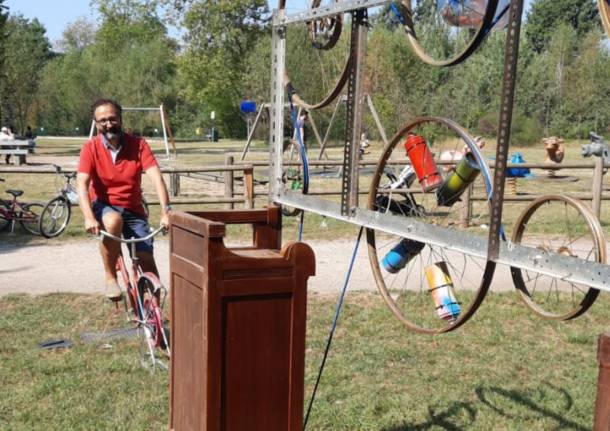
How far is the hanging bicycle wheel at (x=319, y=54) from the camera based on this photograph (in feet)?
11.7

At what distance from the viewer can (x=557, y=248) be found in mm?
2895

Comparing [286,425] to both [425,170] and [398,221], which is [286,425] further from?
[425,170]

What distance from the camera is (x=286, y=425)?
3027mm

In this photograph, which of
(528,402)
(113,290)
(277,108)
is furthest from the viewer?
(113,290)

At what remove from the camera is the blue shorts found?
5.55m

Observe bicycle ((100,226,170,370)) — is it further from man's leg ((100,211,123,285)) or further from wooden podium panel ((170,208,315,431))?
wooden podium panel ((170,208,315,431))

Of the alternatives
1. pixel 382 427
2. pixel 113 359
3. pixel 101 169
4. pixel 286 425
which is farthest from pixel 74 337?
pixel 286 425

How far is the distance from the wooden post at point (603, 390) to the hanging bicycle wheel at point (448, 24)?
1.08m

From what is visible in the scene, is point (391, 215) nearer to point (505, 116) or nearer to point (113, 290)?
point (505, 116)

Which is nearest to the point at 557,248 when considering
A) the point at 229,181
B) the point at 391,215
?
the point at 391,215

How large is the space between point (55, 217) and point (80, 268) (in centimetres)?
267

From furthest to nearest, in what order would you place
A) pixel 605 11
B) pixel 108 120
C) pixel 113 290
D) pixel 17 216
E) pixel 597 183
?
pixel 597 183
pixel 17 216
pixel 113 290
pixel 108 120
pixel 605 11

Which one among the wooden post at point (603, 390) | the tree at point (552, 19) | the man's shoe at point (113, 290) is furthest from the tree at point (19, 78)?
the wooden post at point (603, 390)

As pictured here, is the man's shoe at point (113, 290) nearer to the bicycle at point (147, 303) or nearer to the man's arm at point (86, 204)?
the bicycle at point (147, 303)
